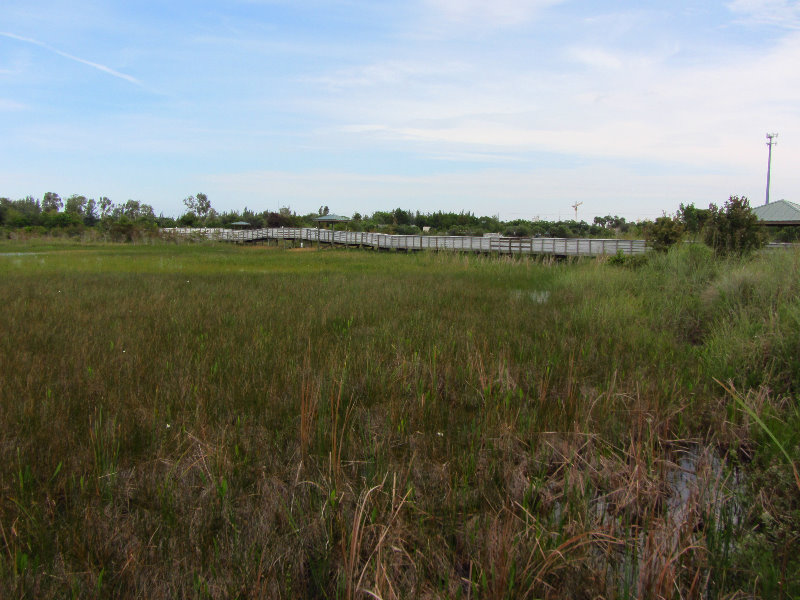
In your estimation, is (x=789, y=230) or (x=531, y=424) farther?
(x=789, y=230)

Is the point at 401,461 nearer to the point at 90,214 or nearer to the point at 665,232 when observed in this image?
the point at 665,232

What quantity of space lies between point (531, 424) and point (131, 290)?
34.2ft

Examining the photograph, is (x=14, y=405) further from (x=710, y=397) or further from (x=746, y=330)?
(x=746, y=330)

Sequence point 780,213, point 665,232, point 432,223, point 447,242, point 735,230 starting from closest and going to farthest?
point 735,230 → point 665,232 → point 780,213 → point 447,242 → point 432,223

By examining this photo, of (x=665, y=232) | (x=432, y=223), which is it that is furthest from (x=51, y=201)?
(x=665, y=232)

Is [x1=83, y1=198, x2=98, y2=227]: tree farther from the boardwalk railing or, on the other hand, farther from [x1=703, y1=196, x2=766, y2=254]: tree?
[x1=703, y1=196, x2=766, y2=254]: tree

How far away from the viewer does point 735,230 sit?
13.3m

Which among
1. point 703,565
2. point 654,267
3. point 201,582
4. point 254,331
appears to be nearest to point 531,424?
point 703,565

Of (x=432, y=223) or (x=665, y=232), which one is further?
(x=432, y=223)

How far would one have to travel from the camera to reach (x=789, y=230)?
27.1 metres

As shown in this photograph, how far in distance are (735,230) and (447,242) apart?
60.7 ft

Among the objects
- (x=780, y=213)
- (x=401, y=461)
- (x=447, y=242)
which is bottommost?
(x=401, y=461)

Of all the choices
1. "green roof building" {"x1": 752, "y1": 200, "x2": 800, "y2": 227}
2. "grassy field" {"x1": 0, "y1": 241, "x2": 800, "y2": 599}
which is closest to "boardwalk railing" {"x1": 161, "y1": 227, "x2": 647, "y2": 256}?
"green roof building" {"x1": 752, "y1": 200, "x2": 800, "y2": 227}

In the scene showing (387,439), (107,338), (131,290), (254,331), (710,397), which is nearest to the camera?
(387,439)
